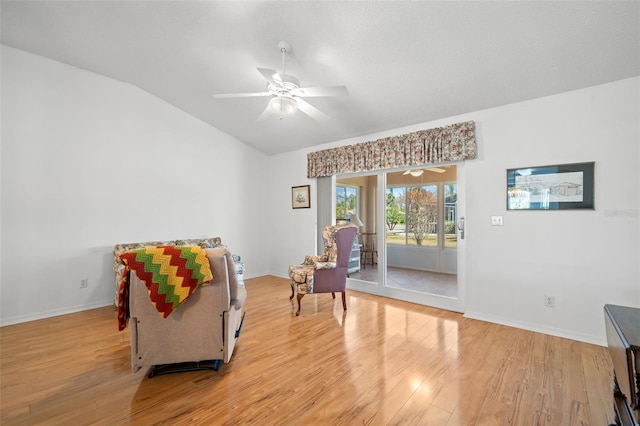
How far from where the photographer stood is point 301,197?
5.43m

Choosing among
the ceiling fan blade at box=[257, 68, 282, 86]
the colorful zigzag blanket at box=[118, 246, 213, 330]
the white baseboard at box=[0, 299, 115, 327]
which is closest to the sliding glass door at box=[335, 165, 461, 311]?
the ceiling fan blade at box=[257, 68, 282, 86]

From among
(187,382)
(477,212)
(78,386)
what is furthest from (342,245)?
(78,386)

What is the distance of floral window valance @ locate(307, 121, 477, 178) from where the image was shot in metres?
3.44

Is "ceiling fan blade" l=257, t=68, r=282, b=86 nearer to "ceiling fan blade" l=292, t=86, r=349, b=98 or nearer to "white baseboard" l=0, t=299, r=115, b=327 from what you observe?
"ceiling fan blade" l=292, t=86, r=349, b=98

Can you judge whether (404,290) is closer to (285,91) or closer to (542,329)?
(542,329)

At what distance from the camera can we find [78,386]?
2055 millimetres

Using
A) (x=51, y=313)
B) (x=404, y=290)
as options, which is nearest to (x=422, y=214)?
(x=404, y=290)

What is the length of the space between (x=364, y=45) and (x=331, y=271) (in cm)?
261

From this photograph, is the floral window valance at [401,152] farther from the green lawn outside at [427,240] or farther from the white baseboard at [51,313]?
the white baseboard at [51,313]

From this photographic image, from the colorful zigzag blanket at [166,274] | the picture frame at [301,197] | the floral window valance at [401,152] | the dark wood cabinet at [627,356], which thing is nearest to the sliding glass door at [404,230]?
the floral window valance at [401,152]

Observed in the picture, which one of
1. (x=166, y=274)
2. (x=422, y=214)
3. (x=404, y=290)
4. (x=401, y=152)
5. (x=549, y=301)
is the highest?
(x=401, y=152)

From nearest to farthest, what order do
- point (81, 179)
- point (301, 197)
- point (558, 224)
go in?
point (558, 224) < point (81, 179) < point (301, 197)

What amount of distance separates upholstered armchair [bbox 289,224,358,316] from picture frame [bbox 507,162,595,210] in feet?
6.48

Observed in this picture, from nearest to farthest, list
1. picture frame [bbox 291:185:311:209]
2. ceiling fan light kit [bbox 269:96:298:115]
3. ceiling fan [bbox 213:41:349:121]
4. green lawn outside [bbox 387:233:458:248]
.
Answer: ceiling fan [bbox 213:41:349:121] < ceiling fan light kit [bbox 269:96:298:115] < green lawn outside [bbox 387:233:458:248] < picture frame [bbox 291:185:311:209]
